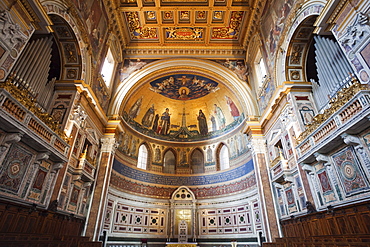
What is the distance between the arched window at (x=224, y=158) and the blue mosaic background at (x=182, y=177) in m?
1.02

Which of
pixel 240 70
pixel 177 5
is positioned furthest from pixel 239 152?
pixel 177 5

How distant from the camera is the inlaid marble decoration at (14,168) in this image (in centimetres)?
743

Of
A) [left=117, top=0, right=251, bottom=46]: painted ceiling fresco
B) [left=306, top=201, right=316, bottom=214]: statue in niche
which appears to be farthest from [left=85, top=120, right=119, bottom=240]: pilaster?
[left=306, top=201, right=316, bottom=214]: statue in niche

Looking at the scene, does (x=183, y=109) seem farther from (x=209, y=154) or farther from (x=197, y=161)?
(x=197, y=161)

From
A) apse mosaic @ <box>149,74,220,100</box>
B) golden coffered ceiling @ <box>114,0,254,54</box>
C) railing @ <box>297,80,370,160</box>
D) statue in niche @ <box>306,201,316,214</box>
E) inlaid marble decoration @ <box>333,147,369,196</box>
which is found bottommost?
statue in niche @ <box>306,201,316,214</box>

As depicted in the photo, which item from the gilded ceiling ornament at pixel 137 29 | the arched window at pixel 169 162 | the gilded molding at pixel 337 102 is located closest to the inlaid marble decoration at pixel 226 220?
the arched window at pixel 169 162

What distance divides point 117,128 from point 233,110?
1038 centimetres

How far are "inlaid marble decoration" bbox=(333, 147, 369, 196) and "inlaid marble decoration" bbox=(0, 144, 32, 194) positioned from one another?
11942 millimetres

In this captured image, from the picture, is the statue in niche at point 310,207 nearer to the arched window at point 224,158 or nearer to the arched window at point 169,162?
the arched window at point 224,158

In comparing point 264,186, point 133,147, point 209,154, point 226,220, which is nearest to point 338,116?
point 264,186

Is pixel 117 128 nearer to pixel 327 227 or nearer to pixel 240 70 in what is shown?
pixel 240 70

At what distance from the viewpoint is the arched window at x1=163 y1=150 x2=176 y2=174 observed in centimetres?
2114

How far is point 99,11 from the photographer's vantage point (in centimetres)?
1446

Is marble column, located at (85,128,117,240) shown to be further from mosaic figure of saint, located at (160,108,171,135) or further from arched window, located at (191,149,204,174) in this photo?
arched window, located at (191,149,204,174)
